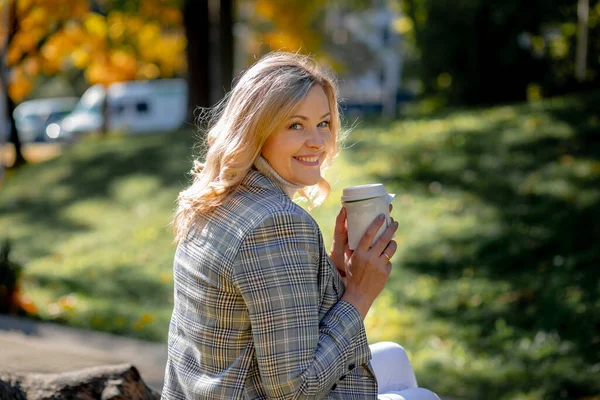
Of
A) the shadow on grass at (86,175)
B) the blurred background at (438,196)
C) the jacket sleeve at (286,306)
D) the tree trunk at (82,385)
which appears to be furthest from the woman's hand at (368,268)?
the shadow on grass at (86,175)

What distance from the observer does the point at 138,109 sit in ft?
108

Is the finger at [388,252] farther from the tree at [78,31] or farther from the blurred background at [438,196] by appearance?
the tree at [78,31]

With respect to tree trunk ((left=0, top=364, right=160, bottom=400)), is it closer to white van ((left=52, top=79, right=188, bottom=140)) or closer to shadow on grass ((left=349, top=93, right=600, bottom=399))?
shadow on grass ((left=349, top=93, right=600, bottom=399))

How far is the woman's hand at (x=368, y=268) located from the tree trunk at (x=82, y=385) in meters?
1.27

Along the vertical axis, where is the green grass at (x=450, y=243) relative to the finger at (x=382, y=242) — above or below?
below

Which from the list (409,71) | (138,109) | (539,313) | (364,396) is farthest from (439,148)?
(138,109)

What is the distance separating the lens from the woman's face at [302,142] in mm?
2449

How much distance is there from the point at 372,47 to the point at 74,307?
40.8 m

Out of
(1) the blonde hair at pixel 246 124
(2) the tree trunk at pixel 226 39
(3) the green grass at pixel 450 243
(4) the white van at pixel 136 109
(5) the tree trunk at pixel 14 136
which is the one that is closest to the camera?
(1) the blonde hair at pixel 246 124

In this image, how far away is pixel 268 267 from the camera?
86.9 inches

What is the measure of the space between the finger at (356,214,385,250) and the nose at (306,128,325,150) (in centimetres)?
29

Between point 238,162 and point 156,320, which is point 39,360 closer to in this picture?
point 238,162

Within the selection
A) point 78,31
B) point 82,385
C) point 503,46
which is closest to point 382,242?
point 82,385

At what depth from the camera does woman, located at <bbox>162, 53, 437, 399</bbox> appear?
221cm
